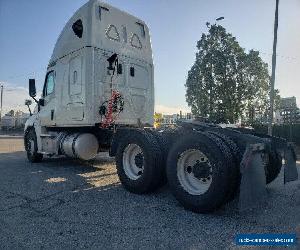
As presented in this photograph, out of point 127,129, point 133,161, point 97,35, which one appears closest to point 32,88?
point 97,35

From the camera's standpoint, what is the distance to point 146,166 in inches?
207

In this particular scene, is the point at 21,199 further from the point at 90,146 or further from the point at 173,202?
the point at 90,146

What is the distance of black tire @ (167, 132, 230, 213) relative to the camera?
4.05 m

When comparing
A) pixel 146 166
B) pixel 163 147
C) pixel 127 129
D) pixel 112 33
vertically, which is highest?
pixel 112 33

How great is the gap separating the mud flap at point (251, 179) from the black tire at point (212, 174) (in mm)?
240

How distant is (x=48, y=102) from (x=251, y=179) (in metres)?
6.87

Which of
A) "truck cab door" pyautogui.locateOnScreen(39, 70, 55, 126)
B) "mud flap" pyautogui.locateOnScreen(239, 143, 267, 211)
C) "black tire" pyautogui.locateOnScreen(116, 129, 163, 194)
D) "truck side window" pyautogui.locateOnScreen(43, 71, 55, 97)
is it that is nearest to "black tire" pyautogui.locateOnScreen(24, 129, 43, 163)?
"truck cab door" pyautogui.locateOnScreen(39, 70, 55, 126)

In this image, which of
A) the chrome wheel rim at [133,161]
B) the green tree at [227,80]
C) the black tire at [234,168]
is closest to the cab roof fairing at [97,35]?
the chrome wheel rim at [133,161]

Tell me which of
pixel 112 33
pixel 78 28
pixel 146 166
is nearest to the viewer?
pixel 146 166

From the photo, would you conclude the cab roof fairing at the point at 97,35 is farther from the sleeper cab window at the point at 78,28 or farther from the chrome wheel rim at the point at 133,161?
the chrome wheel rim at the point at 133,161

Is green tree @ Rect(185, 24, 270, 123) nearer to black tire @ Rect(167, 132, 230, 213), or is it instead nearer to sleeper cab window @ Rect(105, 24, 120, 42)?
sleeper cab window @ Rect(105, 24, 120, 42)

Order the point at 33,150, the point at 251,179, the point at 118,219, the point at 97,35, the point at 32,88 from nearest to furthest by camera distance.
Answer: the point at 251,179
the point at 118,219
the point at 97,35
the point at 32,88
the point at 33,150

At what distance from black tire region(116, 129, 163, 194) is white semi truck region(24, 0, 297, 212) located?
0.7 inches

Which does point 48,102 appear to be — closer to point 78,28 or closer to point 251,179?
point 78,28
